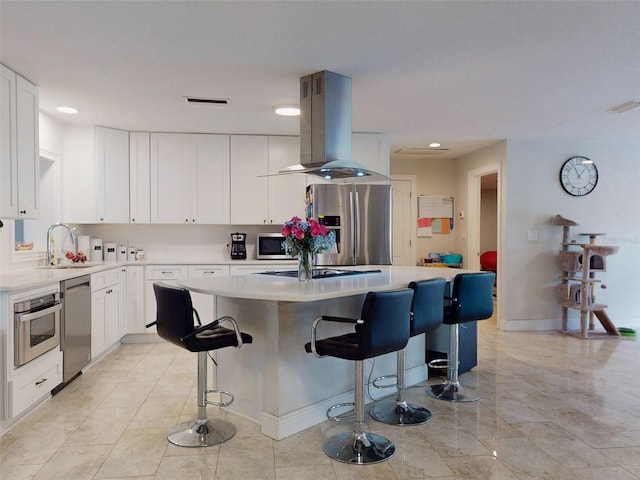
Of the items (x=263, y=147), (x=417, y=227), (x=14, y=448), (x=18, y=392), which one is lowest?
(x=14, y=448)

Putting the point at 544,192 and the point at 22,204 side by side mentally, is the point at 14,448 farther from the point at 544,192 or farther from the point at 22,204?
the point at 544,192

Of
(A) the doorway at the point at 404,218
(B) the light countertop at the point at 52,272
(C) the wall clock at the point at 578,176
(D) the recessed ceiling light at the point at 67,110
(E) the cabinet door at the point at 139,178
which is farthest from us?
(A) the doorway at the point at 404,218

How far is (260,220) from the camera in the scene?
207 inches

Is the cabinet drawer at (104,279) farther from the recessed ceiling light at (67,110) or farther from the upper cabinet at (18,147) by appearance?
the recessed ceiling light at (67,110)

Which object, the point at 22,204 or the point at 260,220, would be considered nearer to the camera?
the point at 22,204

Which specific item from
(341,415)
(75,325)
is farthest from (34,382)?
(341,415)

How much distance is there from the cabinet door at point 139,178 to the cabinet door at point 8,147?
1866 mm

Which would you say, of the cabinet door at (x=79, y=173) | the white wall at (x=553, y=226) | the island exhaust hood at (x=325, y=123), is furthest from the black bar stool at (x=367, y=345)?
the white wall at (x=553, y=226)

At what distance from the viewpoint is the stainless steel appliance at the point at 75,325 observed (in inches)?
134

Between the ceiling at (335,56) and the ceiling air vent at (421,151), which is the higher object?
the ceiling air vent at (421,151)

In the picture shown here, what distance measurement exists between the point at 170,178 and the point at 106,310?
5.41ft

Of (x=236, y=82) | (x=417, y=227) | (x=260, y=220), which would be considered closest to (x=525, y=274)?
(x=417, y=227)

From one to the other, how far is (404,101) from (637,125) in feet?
9.23

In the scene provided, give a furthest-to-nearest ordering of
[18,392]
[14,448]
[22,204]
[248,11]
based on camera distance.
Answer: [22,204] → [18,392] → [14,448] → [248,11]
